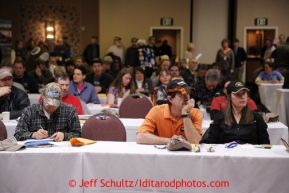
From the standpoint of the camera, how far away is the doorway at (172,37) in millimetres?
16703

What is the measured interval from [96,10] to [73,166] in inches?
621

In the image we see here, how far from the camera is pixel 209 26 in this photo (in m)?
16.8

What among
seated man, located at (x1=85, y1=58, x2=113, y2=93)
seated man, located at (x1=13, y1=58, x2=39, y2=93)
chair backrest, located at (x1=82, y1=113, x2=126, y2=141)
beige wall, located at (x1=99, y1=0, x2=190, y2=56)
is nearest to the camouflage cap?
chair backrest, located at (x1=82, y1=113, x2=126, y2=141)

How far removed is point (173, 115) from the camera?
4.81 metres

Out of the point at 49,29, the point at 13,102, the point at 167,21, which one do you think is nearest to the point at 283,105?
the point at 13,102

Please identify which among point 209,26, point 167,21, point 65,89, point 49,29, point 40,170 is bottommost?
point 40,170

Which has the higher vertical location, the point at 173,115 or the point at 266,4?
the point at 266,4

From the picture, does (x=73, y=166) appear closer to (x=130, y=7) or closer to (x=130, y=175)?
(x=130, y=175)

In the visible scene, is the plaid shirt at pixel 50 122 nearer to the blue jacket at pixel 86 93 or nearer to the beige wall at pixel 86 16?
the blue jacket at pixel 86 93

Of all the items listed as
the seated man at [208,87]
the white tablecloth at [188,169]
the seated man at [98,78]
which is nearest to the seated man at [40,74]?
the seated man at [98,78]

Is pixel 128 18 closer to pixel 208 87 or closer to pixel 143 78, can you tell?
pixel 143 78

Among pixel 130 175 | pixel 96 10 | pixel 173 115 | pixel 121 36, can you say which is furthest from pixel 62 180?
pixel 96 10

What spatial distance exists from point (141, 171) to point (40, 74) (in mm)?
7217

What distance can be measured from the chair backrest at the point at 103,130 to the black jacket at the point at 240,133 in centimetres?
79
